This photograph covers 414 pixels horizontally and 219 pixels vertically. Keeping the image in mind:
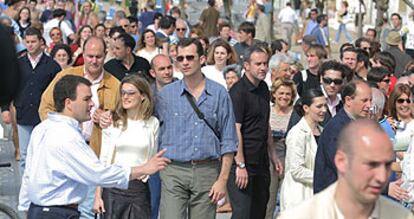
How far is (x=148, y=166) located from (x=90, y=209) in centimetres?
262

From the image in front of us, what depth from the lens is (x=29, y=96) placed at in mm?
12188

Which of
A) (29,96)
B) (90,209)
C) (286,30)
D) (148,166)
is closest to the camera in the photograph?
(148,166)

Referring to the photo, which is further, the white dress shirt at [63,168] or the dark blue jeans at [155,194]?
the dark blue jeans at [155,194]

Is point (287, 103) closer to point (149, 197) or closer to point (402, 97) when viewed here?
point (402, 97)

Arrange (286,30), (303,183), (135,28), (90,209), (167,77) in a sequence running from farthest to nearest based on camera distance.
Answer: (286,30) → (135,28) → (167,77) → (90,209) → (303,183)

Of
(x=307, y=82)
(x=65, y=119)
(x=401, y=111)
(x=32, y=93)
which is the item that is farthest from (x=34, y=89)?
(x=65, y=119)

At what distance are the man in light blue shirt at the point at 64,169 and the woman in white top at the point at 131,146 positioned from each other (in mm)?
1328

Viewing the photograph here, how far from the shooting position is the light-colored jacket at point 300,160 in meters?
9.13

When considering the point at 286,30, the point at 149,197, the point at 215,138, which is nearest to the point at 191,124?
the point at 215,138

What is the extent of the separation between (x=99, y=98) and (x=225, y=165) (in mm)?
1866

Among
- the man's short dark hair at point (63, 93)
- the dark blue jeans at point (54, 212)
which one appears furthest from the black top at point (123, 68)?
the dark blue jeans at point (54, 212)

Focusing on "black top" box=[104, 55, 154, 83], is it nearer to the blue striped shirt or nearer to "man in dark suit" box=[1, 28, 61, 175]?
"man in dark suit" box=[1, 28, 61, 175]

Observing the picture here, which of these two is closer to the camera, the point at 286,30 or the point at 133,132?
the point at 133,132

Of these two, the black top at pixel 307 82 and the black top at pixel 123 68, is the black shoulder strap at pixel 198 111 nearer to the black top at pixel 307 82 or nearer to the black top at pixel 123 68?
the black top at pixel 123 68
